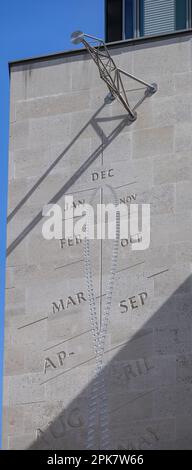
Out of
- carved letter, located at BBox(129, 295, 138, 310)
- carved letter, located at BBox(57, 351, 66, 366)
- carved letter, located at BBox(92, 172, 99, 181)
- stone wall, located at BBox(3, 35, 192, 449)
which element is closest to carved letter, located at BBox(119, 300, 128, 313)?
stone wall, located at BBox(3, 35, 192, 449)

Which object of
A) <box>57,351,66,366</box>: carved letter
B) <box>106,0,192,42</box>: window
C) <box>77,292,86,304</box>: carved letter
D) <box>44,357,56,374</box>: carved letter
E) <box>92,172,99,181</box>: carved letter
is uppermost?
<box>106,0,192,42</box>: window

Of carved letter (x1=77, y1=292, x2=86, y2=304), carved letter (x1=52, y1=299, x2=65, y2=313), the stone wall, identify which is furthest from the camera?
carved letter (x1=52, y1=299, x2=65, y2=313)

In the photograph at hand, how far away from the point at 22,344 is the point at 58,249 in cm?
255

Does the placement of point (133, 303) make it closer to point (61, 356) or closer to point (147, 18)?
point (61, 356)

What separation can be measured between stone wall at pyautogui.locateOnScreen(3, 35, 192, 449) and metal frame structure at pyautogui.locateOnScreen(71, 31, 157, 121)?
25 centimetres

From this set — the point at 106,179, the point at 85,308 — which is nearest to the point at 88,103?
the point at 106,179

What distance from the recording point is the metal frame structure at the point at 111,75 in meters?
52.3

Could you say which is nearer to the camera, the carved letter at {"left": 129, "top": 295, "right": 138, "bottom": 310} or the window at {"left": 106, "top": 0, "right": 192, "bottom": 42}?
the carved letter at {"left": 129, "top": 295, "right": 138, "bottom": 310}

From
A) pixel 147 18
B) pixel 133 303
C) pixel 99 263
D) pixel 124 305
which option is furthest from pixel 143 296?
pixel 147 18

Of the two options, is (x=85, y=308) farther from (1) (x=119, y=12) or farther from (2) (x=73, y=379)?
(1) (x=119, y=12)

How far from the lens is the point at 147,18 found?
55500 millimetres

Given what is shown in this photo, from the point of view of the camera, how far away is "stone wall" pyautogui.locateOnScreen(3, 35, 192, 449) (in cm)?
5056

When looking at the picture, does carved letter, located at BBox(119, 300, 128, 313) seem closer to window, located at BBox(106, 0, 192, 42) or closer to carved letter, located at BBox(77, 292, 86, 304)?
carved letter, located at BBox(77, 292, 86, 304)

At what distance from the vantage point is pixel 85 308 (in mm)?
51875
